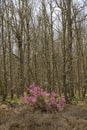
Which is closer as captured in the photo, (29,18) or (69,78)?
(69,78)

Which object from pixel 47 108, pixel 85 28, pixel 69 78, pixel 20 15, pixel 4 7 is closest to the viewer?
pixel 47 108

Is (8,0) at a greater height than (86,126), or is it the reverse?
(8,0)

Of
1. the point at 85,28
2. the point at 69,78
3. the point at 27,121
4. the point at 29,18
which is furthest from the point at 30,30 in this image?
the point at 27,121

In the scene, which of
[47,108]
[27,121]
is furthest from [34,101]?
[27,121]

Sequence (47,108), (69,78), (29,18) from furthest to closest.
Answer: (29,18) → (69,78) → (47,108)

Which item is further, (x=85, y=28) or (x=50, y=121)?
(x=85, y=28)

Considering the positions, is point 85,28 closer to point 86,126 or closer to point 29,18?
point 29,18

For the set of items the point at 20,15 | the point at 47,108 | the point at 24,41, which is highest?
the point at 20,15

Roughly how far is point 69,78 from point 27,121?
6.78m

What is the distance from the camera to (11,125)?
22.2 feet

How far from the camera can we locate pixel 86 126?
6617 mm

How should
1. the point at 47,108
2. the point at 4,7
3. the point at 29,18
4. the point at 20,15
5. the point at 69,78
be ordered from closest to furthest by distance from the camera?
the point at 47,108
the point at 69,78
the point at 20,15
the point at 4,7
the point at 29,18

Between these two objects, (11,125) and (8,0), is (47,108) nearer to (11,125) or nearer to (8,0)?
(11,125)

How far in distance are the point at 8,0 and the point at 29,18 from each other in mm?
2085
